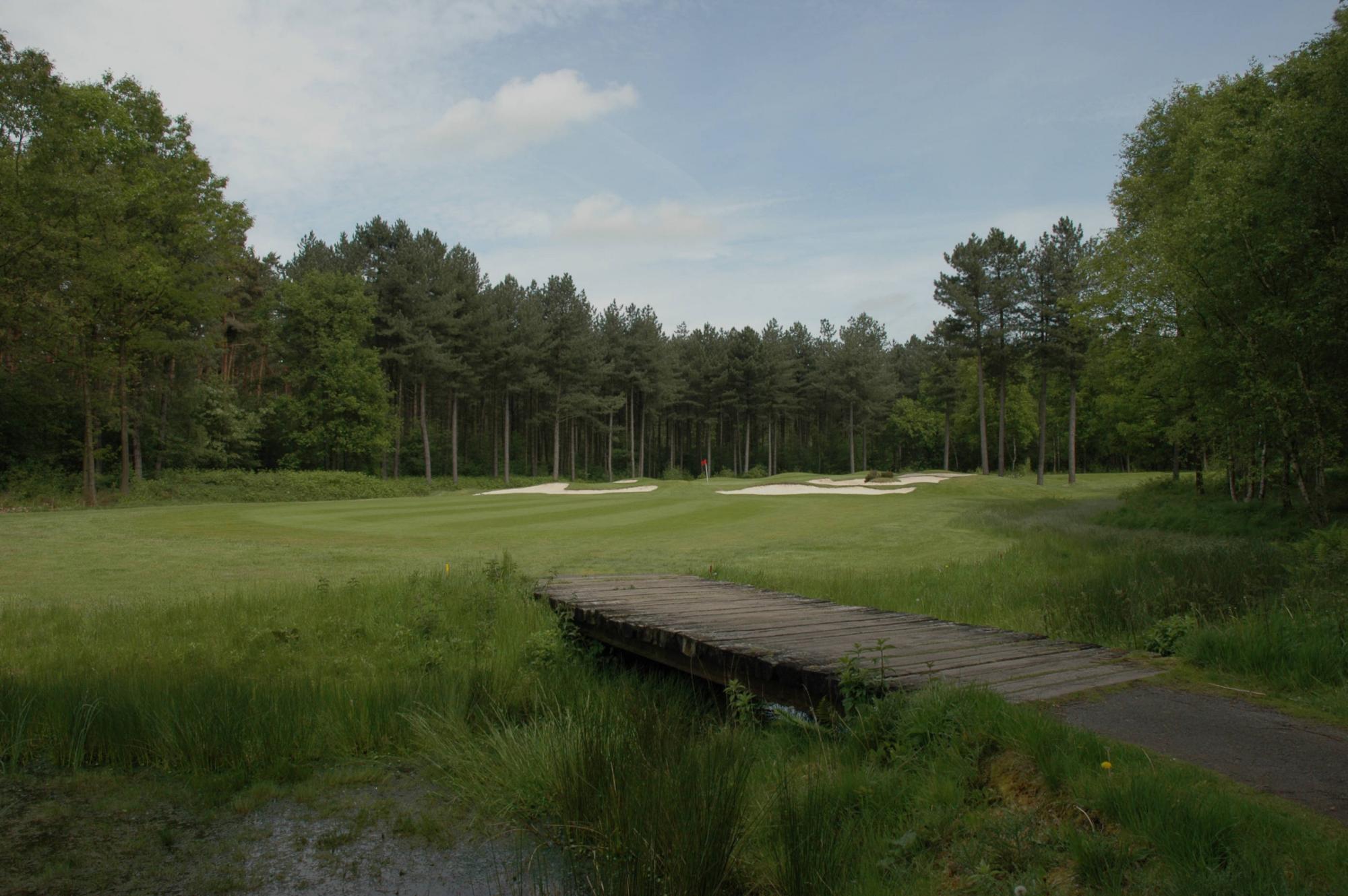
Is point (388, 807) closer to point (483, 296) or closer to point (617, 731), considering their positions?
point (617, 731)

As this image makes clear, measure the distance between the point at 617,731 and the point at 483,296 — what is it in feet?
166

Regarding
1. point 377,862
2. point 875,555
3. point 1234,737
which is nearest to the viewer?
point 1234,737

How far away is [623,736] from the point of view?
183 inches

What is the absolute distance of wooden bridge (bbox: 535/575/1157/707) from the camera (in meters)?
5.01

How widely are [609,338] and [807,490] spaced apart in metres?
32.1

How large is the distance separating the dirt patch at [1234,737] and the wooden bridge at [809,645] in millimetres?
310

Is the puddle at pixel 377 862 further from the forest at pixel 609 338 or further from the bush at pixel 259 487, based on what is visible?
the bush at pixel 259 487

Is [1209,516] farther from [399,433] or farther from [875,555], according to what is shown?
[399,433]

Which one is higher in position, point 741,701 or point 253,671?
point 741,701

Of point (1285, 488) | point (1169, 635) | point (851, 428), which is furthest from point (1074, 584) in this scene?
point (851, 428)

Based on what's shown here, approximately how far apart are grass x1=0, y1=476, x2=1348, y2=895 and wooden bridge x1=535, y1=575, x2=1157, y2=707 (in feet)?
1.14

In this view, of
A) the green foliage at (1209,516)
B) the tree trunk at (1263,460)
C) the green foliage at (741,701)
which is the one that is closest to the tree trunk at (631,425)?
the green foliage at (1209,516)

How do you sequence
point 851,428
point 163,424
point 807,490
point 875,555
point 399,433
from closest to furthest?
point 875,555
point 807,490
point 163,424
point 399,433
point 851,428

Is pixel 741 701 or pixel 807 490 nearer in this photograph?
pixel 741 701
